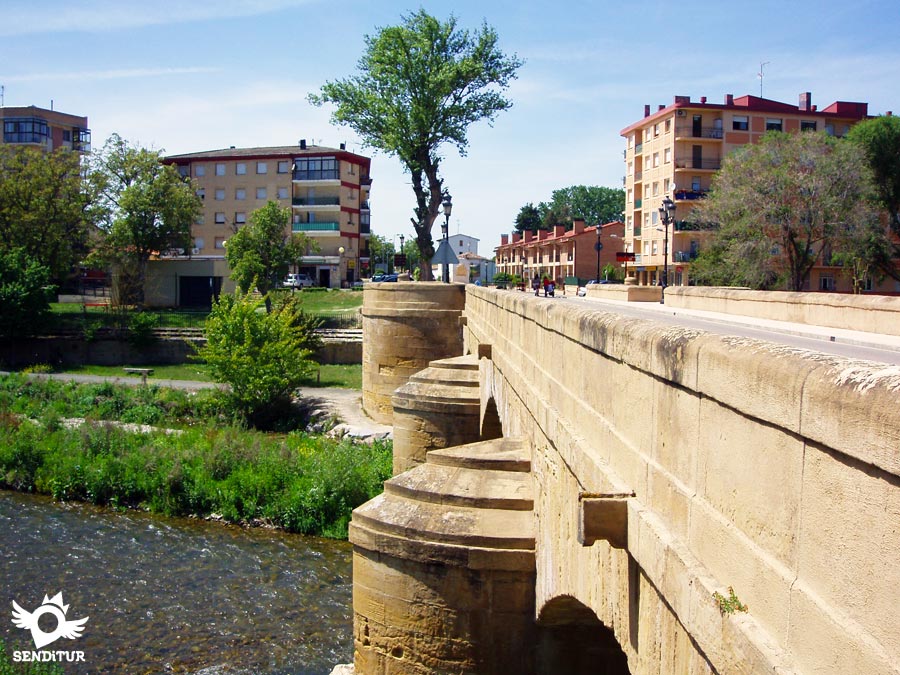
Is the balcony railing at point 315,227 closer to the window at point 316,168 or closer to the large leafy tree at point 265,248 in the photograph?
the window at point 316,168

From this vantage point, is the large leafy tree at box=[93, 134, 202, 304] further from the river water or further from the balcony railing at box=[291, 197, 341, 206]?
the river water

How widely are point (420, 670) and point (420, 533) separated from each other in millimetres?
1311

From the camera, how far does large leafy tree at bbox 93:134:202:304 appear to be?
53.5 meters

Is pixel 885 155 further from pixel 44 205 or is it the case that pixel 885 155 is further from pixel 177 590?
pixel 44 205

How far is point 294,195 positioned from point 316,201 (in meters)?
1.76

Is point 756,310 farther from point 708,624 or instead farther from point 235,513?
point 708,624

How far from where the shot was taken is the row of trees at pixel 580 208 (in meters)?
119

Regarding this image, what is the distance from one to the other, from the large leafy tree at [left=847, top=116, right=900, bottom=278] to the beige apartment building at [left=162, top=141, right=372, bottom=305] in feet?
119

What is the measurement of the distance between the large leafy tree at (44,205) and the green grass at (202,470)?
26.1 m

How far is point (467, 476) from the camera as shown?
8914 millimetres

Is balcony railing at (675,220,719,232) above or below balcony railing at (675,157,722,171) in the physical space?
below

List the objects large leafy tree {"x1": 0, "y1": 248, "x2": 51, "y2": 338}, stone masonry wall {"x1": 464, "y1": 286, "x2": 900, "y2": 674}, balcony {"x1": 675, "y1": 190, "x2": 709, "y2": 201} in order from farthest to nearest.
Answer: balcony {"x1": 675, "y1": 190, "x2": 709, "y2": 201}, large leafy tree {"x1": 0, "y1": 248, "x2": 51, "y2": 338}, stone masonry wall {"x1": 464, "y1": 286, "x2": 900, "y2": 674}

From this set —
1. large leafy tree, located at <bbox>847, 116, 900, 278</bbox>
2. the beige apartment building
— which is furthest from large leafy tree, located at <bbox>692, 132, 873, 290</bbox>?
the beige apartment building

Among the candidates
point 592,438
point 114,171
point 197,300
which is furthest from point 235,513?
point 114,171
